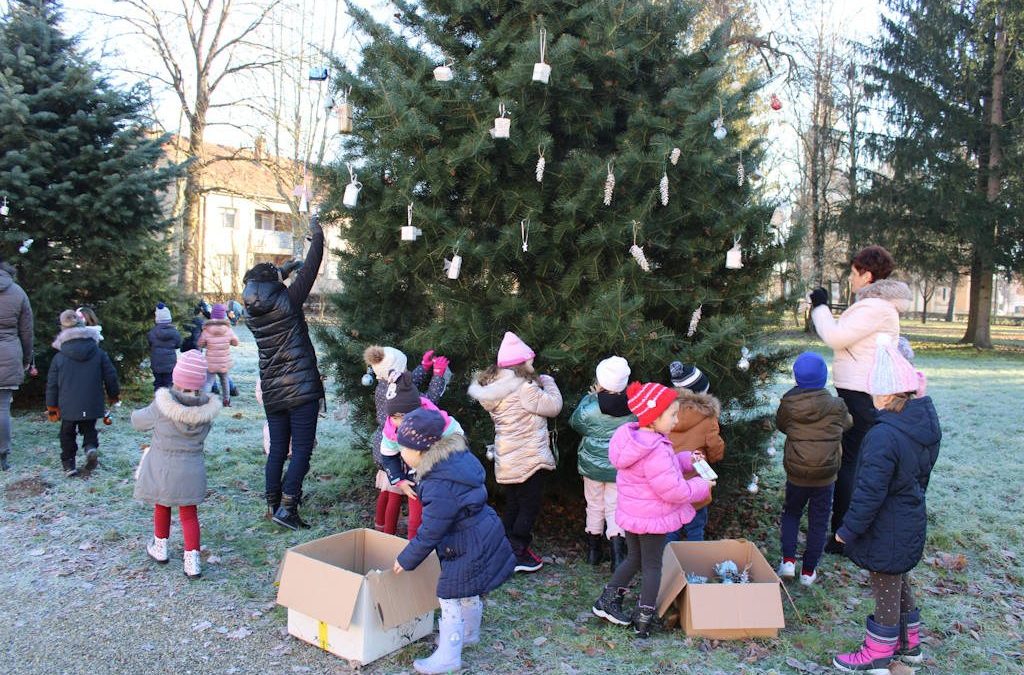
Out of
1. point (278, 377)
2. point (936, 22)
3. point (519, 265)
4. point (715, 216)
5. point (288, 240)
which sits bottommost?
point (278, 377)

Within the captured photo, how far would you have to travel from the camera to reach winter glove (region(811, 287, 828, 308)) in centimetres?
525

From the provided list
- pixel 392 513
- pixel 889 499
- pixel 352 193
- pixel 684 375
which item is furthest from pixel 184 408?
pixel 889 499

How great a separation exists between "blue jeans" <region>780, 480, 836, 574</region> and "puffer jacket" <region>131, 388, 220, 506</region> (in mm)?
4133

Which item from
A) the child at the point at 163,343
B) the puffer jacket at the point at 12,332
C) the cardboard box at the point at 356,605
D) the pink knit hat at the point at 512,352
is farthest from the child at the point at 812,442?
the child at the point at 163,343

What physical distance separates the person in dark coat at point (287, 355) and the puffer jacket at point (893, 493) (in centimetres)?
385


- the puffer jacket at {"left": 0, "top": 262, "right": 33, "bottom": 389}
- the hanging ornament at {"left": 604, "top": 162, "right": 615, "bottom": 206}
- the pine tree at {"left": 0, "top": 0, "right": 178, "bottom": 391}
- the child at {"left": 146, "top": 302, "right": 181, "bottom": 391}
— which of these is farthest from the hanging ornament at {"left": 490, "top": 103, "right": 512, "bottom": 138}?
the pine tree at {"left": 0, "top": 0, "right": 178, "bottom": 391}

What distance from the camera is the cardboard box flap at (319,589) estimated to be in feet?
12.5

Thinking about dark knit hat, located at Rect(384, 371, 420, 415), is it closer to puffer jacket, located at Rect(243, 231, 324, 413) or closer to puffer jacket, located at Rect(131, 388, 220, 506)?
puffer jacket, located at Rect(243, 231, 324, 413)

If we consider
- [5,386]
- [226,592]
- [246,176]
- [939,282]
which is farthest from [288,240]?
[226,592]

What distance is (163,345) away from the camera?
10.0m

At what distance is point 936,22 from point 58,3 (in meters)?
25.3

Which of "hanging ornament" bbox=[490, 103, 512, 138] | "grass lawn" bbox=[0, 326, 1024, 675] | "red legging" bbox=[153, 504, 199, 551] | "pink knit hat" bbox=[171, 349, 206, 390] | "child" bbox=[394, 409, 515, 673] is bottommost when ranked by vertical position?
"grass lawn" bbox=[0, 326, 1024, 675]

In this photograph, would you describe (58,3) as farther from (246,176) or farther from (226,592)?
(246,176)

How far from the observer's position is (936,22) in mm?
24188
